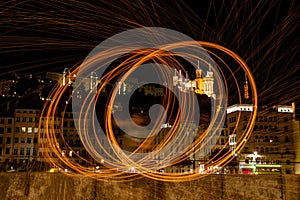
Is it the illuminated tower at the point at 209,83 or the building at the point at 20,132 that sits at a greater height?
the illuminated tower at the point at 209,83

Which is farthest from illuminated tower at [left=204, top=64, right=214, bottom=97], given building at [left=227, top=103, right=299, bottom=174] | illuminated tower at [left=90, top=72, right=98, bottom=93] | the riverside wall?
the riverside wall

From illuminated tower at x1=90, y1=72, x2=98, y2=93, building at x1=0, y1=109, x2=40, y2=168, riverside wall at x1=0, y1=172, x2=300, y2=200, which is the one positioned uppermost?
illuminated tower at x1=90, y1=72, x2=98, y2=93

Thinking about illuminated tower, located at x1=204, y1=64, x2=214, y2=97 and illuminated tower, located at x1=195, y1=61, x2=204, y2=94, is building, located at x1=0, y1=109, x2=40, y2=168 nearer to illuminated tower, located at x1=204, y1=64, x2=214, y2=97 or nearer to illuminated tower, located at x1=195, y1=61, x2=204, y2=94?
illuminated tower, located at x1=195, y1=61, x2=204, y2=94

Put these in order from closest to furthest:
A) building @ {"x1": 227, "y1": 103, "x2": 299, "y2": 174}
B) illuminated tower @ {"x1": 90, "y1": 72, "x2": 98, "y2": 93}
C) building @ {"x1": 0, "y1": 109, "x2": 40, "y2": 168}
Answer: illuminated tower @ {"x1": 90, "y1": 72, "x2": 98, "y2": 93}
building @ {"x1": 0, "y1": 109, "x2": 40, "y2": 168}
building @ {"x1": 227, "y1": 103, "x2": 299, "y2": 174}

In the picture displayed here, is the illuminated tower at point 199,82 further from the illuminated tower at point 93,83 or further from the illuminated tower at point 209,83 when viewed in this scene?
the illuminated tower at point 93,83

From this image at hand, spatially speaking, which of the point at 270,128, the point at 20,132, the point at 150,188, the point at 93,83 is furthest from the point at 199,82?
the point at 150,188

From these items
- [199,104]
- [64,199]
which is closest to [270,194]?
[64,199]

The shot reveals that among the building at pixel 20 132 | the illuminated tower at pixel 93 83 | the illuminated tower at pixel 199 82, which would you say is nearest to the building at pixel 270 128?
the illuminated tower at pixel 199 82

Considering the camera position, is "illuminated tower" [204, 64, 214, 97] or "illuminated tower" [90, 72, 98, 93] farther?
"illuminated tower" [204, 64, 214, 97]

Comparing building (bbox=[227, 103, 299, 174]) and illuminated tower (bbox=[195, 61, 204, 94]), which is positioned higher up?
illuminated tower (bbox=[195, 61, 204, 94])

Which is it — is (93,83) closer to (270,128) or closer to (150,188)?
(270,128)

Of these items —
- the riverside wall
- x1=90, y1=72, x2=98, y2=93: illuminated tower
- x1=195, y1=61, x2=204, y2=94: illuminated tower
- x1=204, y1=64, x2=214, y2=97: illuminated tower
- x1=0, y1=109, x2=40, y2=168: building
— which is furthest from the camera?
x1=195, y1=61, x2=204, y2=94: illuminated tower

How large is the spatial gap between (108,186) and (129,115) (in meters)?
80.7

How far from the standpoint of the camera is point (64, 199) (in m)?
9.55
